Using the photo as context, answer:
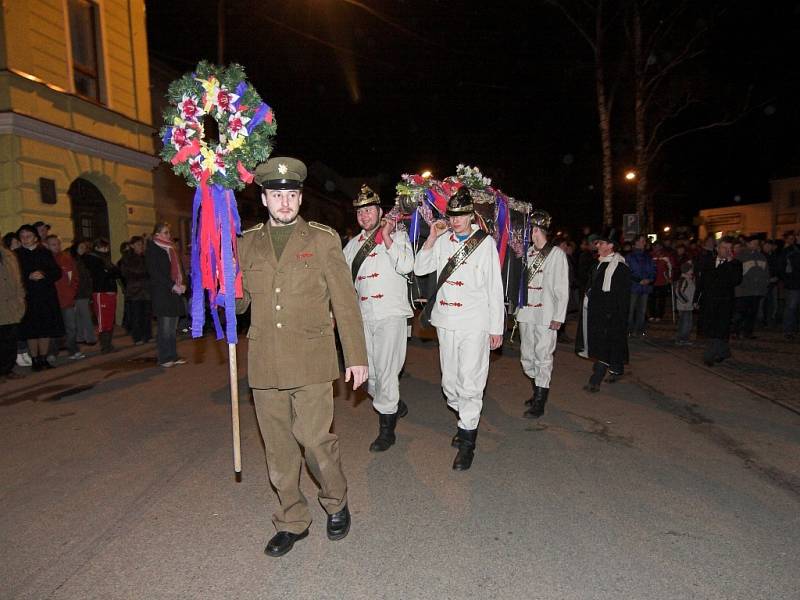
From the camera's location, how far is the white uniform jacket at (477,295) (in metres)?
4.81

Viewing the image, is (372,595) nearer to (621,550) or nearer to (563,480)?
(621,550)

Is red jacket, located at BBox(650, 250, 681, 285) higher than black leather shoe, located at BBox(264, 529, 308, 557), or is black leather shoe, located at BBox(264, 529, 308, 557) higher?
red jacket, located at BBox(650, 250, 681, 285)

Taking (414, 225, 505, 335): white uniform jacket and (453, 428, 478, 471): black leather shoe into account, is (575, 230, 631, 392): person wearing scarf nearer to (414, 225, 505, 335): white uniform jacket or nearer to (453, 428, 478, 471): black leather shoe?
(414, 225, 505, 335): white uniform jacket

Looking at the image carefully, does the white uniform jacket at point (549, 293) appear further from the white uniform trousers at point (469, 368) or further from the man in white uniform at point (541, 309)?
the white uniform trousers at point (469, 368)

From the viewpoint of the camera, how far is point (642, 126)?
60.9ft

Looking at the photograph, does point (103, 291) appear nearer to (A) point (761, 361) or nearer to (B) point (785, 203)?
(A) point (761, 361)

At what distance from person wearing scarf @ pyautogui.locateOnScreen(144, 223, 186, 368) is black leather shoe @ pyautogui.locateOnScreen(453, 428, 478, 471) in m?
5.71

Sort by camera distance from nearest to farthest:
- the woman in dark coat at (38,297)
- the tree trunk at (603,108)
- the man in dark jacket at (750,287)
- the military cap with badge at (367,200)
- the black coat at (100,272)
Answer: the military cap with badge at (367,200), the woman in dark coat at (38,297), the black coat at (100,272), the man in dark jacket at (750,287), the tree trunk at (603,108)

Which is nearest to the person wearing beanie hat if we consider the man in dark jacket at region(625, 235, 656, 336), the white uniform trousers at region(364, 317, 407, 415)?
the man in dark jacket at region(625, 235, 656, 336)

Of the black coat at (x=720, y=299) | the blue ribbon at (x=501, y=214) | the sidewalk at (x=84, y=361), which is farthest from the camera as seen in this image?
the black coat at (x=720, y=299)

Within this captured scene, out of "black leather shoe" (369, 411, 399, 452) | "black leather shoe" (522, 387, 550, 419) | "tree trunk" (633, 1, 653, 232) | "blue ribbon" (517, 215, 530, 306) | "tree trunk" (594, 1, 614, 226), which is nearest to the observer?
"black leather shoe" (369, 411, 399, 452)

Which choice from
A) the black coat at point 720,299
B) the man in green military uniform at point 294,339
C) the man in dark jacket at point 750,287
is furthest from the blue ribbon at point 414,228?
the man in dark jacket at point 750,287

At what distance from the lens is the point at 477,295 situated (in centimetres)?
484

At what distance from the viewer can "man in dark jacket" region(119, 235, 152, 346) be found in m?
10.8
